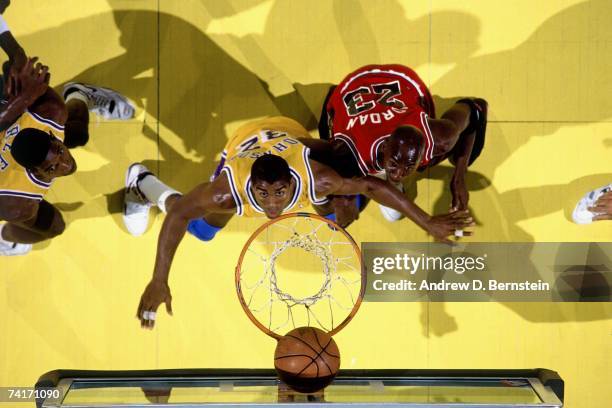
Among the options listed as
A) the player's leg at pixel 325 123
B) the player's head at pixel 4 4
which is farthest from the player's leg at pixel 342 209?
the player's head at pixel 4 4

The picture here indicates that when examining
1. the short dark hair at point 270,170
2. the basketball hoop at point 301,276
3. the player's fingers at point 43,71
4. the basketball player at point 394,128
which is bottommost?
the basketball hoop at point 301,276

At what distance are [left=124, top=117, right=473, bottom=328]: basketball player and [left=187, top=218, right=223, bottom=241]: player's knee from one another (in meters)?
0.03

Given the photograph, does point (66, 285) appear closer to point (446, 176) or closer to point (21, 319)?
point (21, 319)

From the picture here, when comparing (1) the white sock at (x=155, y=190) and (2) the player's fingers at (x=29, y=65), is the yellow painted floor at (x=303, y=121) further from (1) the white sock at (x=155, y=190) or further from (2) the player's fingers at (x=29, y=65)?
(2) the player's fingers at (x=29, y=65)

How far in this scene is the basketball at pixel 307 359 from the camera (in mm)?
3123

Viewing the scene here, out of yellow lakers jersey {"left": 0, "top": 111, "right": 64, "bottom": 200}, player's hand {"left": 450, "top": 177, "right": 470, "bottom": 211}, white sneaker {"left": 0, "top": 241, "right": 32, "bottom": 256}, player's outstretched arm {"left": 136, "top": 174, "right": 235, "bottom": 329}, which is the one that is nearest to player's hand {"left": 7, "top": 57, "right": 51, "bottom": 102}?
yellow lakers jersey {"left": 0, "top": 111, "right": 64, "bottom": 200}

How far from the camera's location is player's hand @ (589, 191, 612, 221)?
3768mm

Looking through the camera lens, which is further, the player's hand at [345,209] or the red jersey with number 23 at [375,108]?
the player's hand at [345,209]

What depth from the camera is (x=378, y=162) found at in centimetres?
322

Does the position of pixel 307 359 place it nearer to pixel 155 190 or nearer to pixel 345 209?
pixel 345 209

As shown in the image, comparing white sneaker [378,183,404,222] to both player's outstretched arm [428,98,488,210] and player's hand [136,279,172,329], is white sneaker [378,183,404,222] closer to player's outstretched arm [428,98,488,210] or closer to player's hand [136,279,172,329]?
player's outstretched arm [428,98,488,210]

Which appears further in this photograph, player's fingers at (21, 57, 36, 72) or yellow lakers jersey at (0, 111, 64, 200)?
→ player's fingers at (21, 57, 36, 72)

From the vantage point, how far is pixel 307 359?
312cm

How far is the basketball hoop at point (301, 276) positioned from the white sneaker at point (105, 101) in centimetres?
114
